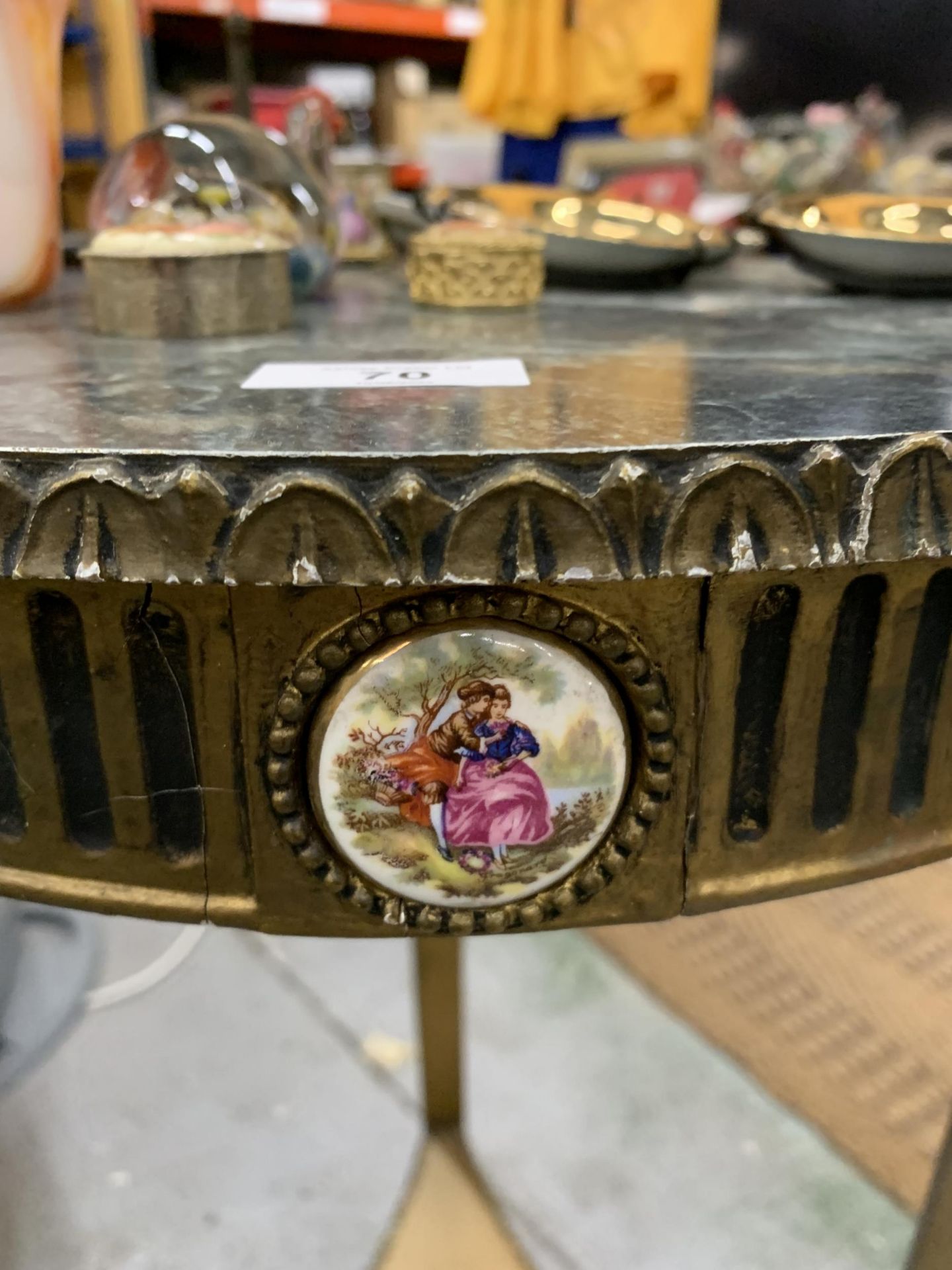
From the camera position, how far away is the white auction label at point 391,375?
0.40m

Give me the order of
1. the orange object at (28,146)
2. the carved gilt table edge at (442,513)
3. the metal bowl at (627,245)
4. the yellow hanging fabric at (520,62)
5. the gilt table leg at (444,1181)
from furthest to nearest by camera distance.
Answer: the yellow hanging fabric at (520,62) → the gilt table leg at (444,1181) → the metal bowl at (627,245) → the orange object at (28,146) → the carved gilt table edge at (442,513)

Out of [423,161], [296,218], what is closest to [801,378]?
[296,218]

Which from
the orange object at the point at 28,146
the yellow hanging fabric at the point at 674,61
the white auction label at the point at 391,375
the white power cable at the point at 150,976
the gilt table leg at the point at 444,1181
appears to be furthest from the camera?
the yellow hanging fabric at the point at 674,61

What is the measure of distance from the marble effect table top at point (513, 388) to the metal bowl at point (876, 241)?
2cm

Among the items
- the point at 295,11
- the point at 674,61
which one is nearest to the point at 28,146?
the point at 674,61

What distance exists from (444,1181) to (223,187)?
80cm

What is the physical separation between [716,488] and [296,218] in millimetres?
483

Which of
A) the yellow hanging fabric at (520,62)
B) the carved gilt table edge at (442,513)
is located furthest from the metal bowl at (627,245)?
the yellow hanging fabric at (520,62)

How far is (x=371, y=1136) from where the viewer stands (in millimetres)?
985

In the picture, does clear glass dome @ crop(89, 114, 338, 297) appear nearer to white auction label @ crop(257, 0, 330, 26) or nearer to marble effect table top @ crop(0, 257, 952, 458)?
marble effect table top @ crop(0, 257, 952, 458)

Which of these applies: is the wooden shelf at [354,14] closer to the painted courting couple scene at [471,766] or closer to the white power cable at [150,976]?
the white power cable at [150,976]

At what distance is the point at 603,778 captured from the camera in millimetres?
344

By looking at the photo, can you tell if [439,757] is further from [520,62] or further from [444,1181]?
[520,62]

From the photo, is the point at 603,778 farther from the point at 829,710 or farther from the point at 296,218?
the point at 296,218
